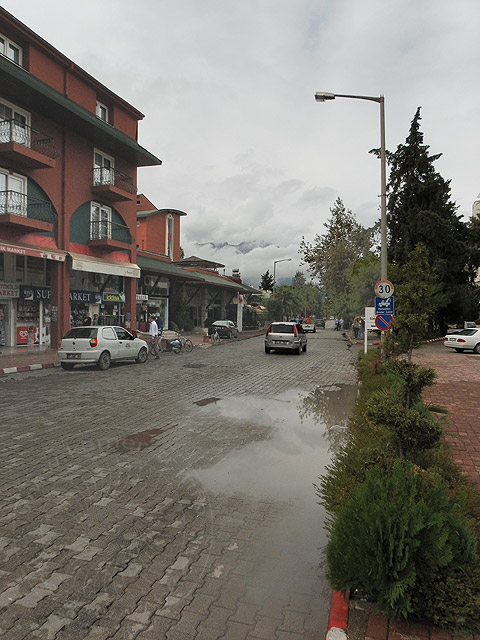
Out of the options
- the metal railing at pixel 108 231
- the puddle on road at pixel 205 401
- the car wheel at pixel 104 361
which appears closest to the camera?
the puddle on road at pixel 205 401

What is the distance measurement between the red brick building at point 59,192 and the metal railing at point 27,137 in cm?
5

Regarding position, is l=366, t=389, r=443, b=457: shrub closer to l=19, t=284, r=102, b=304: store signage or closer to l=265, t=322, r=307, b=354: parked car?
l=265, t=322, r=307, b=354: parked car

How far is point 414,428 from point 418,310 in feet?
18.5

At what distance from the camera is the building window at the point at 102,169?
23922 millimetres

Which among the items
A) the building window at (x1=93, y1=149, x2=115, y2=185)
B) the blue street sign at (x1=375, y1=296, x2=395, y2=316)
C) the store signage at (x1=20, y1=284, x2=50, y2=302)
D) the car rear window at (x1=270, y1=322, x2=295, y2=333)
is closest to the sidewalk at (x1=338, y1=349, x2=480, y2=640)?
the blue street sign at (x1=375, y1=296, x2=395, y2=316)

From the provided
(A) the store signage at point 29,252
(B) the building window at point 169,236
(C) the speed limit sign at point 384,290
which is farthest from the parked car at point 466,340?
(B) the building window at point 169,236

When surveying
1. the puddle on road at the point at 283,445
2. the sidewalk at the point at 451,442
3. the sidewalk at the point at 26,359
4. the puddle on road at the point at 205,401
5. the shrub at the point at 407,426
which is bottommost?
the puddle on road at the point at 283,445

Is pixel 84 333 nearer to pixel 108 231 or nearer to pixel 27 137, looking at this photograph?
pixel 27 137

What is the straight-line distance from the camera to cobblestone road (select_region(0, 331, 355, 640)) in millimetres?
2943

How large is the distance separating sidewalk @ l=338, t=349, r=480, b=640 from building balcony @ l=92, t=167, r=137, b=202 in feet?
57.8

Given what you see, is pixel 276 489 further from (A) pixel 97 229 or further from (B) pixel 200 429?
(A) pixel 97 229

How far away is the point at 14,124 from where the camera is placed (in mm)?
18766

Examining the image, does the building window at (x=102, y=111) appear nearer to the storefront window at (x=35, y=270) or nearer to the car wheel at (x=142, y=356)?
the storefront window at (x=35, y=270)

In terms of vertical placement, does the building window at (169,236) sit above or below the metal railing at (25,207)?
above
